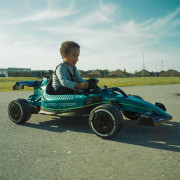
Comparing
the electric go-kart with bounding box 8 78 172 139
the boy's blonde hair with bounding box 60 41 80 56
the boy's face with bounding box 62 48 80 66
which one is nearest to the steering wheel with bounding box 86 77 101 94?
the electric go-kart with bounding box 8 78 172 139

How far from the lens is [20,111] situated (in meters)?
4.71

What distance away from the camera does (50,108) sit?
181 inches

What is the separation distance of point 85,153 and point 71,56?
7.51 ft

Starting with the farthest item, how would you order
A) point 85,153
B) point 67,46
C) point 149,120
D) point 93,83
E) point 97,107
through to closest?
point 67,46, point 93,83, point 97,107, point 149,120, point 85,153

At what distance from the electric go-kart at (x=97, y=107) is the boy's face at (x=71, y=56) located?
0.62 metres

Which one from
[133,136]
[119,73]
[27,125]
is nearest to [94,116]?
[133,136]

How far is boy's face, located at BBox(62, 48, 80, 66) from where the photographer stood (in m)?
4.64

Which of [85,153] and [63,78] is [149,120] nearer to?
[85,153]

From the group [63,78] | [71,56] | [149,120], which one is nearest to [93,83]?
[63,78]

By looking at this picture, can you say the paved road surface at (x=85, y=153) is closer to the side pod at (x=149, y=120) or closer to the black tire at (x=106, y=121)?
the black tire at (x=106, y=121)

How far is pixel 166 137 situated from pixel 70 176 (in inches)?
83.6

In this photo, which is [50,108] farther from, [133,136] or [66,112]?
[133,136]

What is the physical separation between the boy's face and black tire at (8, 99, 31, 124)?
125 cm

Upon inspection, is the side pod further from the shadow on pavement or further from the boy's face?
the boy's face
